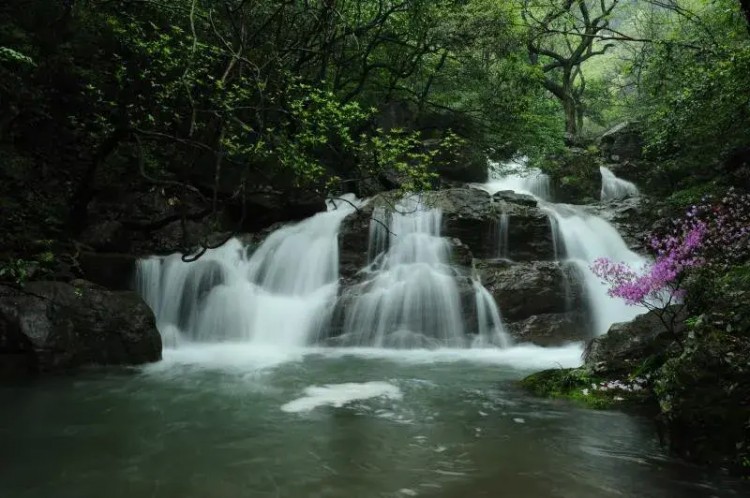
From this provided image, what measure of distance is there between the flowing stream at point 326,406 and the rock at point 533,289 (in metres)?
0.31

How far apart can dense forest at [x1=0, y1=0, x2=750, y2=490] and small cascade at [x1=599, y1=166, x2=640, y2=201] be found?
0.39m

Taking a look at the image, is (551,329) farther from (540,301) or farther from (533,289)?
(533,289)

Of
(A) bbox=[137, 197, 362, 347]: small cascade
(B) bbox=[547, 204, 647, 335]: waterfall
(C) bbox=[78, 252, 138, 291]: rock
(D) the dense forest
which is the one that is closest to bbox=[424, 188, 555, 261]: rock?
(B) bbox=[547, 204, 647, 335]: waterfall

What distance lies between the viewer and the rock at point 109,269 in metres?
10.6

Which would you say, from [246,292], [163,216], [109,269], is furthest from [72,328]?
[163,216]

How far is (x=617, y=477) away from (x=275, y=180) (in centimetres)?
1199

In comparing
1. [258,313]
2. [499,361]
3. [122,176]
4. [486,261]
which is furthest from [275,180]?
[499,361]

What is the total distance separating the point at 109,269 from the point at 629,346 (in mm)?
9747

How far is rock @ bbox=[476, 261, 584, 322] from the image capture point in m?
10.7

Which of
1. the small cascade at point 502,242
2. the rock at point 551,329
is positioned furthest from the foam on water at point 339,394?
the small cascade at point 502,242

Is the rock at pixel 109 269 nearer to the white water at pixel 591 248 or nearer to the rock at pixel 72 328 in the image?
the rock at pixel 72 328

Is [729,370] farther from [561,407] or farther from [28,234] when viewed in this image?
[28,234]

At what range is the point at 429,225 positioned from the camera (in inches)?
517

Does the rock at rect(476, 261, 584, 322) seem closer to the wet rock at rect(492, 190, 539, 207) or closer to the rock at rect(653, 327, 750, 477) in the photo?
the wet rock at rect(492, 190, 539, 207)
